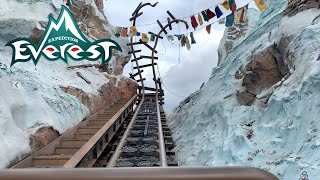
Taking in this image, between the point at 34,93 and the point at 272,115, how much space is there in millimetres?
5138

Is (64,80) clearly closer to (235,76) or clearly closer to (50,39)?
(50,39)

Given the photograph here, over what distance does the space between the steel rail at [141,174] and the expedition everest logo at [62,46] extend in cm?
608

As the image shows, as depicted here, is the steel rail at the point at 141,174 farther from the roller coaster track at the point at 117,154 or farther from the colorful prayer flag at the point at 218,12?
the colorful prayer flag at the point at 218,12

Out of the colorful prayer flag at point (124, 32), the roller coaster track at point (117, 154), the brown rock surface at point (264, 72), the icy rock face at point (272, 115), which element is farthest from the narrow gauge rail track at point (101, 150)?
the colorful prayer flag at point (124, 32)

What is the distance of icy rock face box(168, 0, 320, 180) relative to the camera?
467 centimetres

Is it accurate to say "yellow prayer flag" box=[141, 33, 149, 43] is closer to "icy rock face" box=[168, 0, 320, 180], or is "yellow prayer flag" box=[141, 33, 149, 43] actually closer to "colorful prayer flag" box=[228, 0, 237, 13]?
A: "icy rock face" box=[168, 0, 320, 180]

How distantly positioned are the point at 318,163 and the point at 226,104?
4.41 metres

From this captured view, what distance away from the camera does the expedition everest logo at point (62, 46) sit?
688 centimetres

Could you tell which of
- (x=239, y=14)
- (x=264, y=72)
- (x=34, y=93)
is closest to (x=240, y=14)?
(x=239, y=14)

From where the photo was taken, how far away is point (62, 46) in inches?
275

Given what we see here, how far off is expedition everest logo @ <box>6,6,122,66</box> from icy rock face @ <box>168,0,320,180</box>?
313 centimetres

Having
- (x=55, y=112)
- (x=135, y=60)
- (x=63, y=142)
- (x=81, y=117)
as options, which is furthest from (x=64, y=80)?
(x=135, y=60)

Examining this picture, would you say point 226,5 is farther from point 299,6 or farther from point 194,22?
point 299,6

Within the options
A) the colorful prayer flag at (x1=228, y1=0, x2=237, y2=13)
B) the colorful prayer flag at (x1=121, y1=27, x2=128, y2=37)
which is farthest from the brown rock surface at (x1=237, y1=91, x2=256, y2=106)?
the colorful prayer flag at (x1=121, y1=27, x2=128, y2=37)
